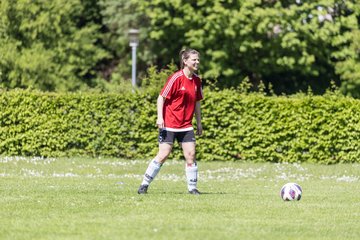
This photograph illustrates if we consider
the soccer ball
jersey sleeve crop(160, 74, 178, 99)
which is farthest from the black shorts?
the soccer ball

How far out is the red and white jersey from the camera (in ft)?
47.0

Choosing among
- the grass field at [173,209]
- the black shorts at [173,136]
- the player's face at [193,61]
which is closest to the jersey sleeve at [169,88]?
the player's face at [193,61]

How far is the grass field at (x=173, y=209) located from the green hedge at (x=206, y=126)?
4.19m

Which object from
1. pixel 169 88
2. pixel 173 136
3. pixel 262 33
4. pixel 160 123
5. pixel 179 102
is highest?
pixel 169 88

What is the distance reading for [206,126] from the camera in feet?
85.0

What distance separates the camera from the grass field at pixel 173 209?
34.0 ft

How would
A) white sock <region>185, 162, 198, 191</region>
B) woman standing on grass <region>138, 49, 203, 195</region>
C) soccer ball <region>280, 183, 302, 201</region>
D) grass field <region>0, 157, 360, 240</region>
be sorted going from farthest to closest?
1. white sock <region>185, 162, 198, 191</region>
2. woman standing on grass <region>138, 49, 203, 195</region>
3. soccer ball <region>280, 183, 302, 201</region>
4. grass field <region>0, 157, 360, 240</region>

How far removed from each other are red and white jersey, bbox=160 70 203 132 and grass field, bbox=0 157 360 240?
3.43 ft

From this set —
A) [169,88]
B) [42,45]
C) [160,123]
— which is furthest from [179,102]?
[42,45]

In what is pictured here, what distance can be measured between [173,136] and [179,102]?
1.66 feet

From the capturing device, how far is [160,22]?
38.1m

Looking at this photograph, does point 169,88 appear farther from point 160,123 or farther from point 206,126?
point 206,126

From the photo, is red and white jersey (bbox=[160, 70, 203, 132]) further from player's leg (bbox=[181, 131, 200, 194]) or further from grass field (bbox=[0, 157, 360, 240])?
grass field (bbox=[0, 157, 360, 240])

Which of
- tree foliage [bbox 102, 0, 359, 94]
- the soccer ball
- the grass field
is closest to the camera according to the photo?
the grass field
